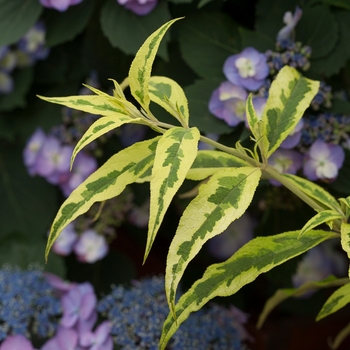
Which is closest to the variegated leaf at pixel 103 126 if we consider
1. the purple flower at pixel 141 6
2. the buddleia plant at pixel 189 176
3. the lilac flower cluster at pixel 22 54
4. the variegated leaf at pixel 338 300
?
the buddleia plant at pixel 189 176

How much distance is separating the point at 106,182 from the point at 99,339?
0.24m

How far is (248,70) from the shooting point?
58 centimetres

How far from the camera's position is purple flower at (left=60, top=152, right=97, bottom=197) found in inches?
29.5

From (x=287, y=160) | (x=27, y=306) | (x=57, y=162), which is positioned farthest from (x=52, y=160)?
(x=287, y=160)

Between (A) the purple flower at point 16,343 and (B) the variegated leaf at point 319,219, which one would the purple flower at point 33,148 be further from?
(B) the variegated leaf at point 319,219

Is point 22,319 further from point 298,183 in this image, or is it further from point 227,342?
point 298,183

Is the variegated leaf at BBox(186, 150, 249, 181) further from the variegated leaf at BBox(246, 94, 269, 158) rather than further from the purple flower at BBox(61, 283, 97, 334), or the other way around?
the purple flower at BBox(61, 283, 97, 334)

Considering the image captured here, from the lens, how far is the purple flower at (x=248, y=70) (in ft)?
1.90

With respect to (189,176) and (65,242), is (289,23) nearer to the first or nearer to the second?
(189,176)

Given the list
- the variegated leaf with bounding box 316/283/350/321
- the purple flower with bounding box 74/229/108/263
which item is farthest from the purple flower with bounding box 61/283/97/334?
the variegated leaf with bounding box 316/283/350/321

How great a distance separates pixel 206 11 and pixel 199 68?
0.26 feet

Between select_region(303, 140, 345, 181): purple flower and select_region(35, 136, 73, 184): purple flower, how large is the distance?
13.2 inches

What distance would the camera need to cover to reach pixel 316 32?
600 millimetres

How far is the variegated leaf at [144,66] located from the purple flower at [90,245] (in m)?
0.42
